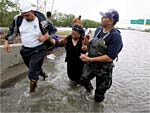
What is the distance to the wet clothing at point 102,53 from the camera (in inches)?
232

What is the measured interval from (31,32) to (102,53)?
1.58 meters

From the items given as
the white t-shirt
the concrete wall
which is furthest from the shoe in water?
the concrete wall

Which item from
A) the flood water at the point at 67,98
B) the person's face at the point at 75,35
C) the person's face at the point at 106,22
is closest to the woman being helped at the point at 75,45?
the person's face at the point at 75,35

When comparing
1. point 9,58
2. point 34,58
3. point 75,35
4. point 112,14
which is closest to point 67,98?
point 34,58

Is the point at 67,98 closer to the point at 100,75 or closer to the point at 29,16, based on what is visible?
the point at 100,75

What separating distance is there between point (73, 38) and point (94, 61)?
Answer: 1.50 metres

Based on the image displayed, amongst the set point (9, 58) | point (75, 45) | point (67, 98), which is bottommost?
point (67, 98)

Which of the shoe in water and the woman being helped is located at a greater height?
the woman being helped

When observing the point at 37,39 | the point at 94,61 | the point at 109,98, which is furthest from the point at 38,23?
the point at 109,98

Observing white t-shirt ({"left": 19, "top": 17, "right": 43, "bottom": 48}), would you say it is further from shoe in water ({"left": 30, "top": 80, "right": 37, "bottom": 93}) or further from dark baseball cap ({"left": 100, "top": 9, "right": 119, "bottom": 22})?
dark baseball cap ({"left": 100, "top": 9, "right": 119, "bottom": 22})

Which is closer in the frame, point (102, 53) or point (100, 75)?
point (102, 53)

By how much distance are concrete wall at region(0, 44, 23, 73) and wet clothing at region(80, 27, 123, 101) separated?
2.91 metres

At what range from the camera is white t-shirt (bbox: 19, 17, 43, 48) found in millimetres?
6703

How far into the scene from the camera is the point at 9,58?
9.45 meters
